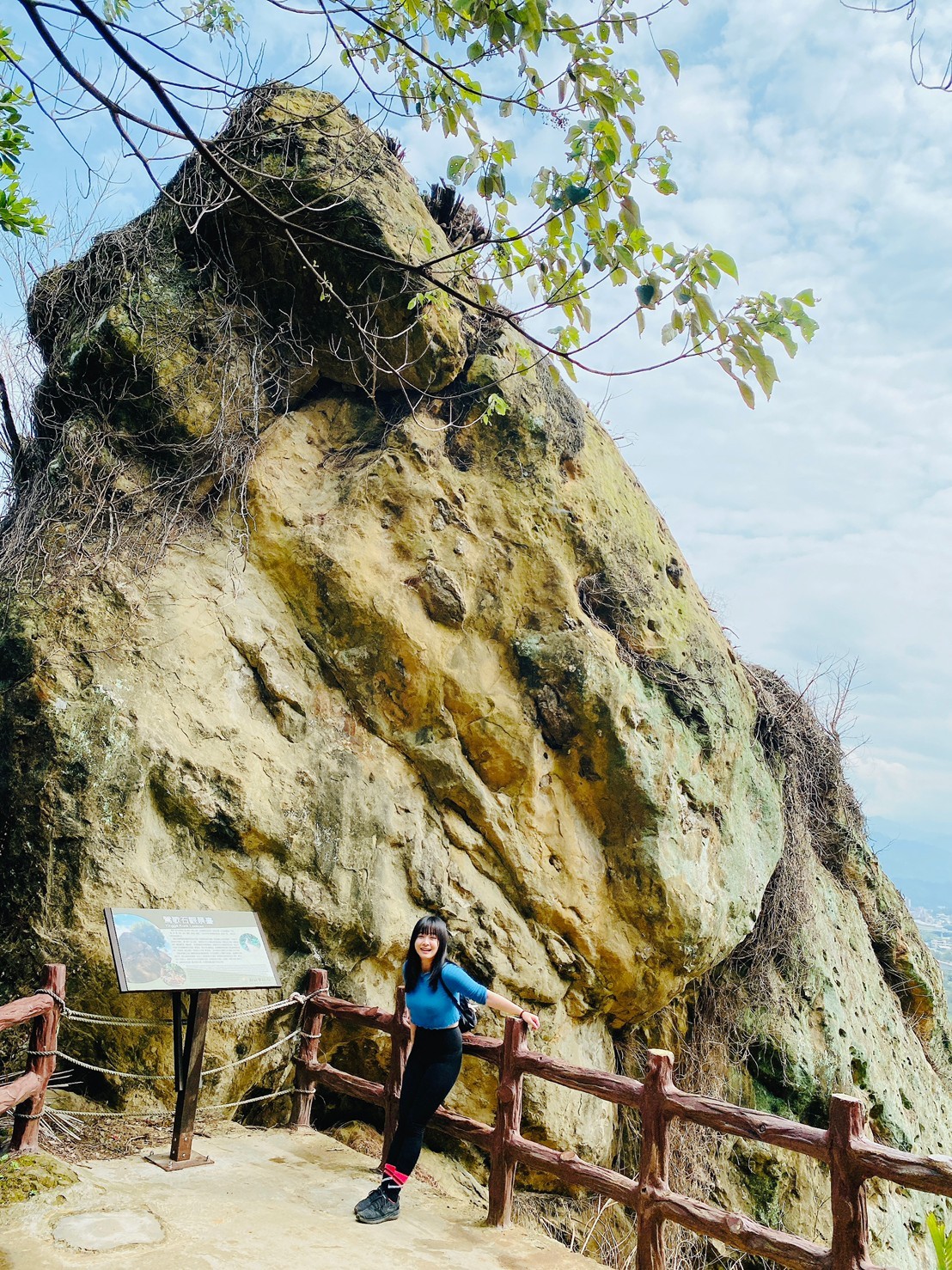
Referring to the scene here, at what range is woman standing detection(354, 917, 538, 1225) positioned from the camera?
4.71 m

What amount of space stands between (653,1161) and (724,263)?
170 inches

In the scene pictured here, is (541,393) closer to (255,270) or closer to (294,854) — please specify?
(255,270)

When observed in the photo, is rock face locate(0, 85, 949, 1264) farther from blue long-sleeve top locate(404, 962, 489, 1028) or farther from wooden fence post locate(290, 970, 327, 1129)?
blue long-sleeve top locate(404, 962, 489, 1028)

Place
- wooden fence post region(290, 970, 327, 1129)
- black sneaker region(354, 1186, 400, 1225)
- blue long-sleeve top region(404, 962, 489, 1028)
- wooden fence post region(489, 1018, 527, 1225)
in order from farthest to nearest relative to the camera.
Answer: wooden fence post region(290, 970, 327, 1129) → wooden fence post region(489, 1018, 527, 1225) → blue long-sleeve top region(404, 962, 489, 1028) → black sneaker region(354, 1186, 400, 1225)

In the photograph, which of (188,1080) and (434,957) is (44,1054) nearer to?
(188,1080)

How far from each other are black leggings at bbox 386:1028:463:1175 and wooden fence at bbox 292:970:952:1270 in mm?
561

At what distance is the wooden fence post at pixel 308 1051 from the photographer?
237 inches

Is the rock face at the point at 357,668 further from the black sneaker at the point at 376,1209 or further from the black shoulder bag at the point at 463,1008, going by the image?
the black shoulder bag at the point at 463,1008

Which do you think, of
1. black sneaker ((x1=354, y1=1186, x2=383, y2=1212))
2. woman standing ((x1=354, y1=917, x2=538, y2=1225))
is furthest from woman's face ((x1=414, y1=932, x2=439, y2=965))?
black sneaker ((x1=354, y1=1186, x2=383, y2=1212))

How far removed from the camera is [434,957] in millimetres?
4867

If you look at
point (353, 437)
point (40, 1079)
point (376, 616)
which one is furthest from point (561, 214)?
point (40, 1079)

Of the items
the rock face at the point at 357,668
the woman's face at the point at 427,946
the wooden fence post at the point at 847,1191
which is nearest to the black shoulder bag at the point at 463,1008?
the woman's face at the point at 427,946

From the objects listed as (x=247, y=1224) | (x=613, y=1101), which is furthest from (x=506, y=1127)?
(x=247, y=1224)

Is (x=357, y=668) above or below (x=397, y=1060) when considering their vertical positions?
above
